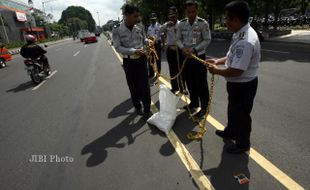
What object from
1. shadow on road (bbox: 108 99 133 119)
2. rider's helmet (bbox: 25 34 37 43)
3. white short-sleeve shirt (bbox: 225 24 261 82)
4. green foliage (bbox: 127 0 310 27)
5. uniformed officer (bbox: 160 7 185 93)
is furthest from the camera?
green foliage (bbox: 127 0 310 27)

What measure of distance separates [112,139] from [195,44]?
2.34 meters

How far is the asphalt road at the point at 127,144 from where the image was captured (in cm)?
307

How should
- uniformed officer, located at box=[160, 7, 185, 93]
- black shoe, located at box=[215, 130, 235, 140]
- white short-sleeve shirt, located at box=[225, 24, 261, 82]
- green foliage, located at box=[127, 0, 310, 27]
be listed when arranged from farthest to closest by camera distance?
green foliage, located at box=[127, 0, 310, 27]
uniformed officer, located at box=[160, 7, 185, 93]
black shoe, located at box=[215, 130, 235, 140]
white short-sleeve shirt, located at box=[225, 24, 261, 82]

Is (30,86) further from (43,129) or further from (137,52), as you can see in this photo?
(137,52)

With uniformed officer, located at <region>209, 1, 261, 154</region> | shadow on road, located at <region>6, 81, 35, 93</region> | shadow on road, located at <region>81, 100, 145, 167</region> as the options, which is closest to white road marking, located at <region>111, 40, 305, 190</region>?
uniformed officer, located at <region>209, 1, 261, 154</region>

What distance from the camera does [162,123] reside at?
14.3 feet

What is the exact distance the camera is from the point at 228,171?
3.08 metres

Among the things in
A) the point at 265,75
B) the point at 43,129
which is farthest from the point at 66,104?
the point at 265,75

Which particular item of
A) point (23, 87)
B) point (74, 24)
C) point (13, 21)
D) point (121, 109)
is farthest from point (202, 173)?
point (74, 24)

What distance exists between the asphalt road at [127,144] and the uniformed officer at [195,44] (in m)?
0.56

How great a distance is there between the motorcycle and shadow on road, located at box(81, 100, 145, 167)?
5.03 m

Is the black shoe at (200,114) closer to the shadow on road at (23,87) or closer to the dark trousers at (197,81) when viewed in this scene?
the dark trousers at (197,81)

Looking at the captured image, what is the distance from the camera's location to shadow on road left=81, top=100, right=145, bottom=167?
12.1 feet

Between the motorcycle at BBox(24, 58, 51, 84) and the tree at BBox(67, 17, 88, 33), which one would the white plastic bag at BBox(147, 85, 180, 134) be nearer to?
the motorcycle at BBox(24, 58, 51, 84)
